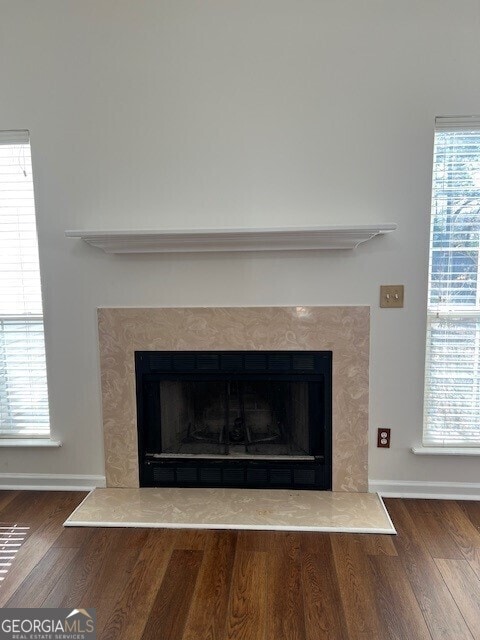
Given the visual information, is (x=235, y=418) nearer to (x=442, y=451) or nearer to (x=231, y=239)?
(x=231, y=239)

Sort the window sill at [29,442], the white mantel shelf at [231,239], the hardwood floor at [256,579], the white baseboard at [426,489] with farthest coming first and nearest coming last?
the window sill at [29,442] < the white baseboard at [426,489] < the white mantel shelf at [231,239] < the hardwood floor at [256,579]

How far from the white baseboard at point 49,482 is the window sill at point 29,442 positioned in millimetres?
188

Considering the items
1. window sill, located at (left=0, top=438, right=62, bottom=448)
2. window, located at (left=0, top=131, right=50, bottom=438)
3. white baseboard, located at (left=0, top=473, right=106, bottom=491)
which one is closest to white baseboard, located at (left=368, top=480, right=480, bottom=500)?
white baseboard, located at (left=0, top=473, right=106, bottom=491)

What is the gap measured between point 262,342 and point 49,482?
59.2 inches

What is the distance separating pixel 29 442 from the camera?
2607 mm

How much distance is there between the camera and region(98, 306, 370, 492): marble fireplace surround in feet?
7.86

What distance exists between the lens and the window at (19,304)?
8.16ft

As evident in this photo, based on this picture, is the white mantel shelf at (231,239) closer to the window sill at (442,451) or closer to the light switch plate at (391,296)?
the light switch plate at (391,296)

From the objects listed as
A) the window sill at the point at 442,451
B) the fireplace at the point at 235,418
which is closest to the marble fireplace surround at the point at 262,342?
the fireplace at the point at 235,418

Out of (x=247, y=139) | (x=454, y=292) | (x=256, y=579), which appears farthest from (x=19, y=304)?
(x=454, y=292)

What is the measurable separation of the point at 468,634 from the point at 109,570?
140cm

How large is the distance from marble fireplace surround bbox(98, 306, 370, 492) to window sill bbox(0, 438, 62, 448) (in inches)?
13.8

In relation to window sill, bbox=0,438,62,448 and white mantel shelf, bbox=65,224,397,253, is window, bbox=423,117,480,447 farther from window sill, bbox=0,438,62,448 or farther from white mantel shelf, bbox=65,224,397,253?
window sill, bbox=0,438,62,448

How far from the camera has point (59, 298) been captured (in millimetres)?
2490
